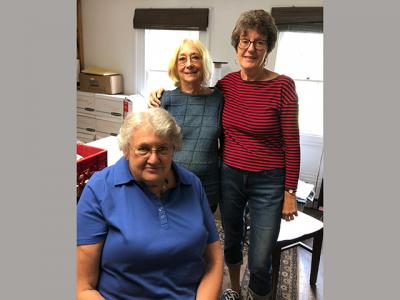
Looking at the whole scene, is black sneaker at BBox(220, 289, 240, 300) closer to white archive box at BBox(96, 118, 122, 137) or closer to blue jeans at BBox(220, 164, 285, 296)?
blue jeans at BBox(220, 164, 285, 296)

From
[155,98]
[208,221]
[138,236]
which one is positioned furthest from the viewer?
[155,98]

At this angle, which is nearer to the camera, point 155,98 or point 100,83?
point 155,98

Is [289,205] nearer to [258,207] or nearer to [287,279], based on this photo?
[258,207]

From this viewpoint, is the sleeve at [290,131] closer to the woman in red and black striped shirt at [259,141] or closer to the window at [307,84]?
the woman in red and black striped shirt at [259,141]

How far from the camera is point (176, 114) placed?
4.69 ft

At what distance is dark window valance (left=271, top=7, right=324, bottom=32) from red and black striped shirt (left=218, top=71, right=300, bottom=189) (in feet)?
7.60

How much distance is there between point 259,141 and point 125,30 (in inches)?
146

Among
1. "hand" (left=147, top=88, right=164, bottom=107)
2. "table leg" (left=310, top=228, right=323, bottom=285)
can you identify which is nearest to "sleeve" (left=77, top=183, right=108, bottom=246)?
"hand" (left=147, top=88, right=164, bottom=107)

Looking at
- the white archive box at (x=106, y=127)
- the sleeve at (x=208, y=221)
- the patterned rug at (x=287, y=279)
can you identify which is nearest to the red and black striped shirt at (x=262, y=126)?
the sleeve at (x=208, y=221)

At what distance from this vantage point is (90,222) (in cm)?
105

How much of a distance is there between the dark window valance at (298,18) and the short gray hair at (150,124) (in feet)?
9.00

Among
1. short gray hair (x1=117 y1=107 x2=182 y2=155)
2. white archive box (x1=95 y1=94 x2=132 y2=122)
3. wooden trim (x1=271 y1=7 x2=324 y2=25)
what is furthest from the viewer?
white archive box (x1=95 y1=94 x2=132 y2=122)

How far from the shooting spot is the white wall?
12.6ft

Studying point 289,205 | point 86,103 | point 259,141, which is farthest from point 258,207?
point 86,103
